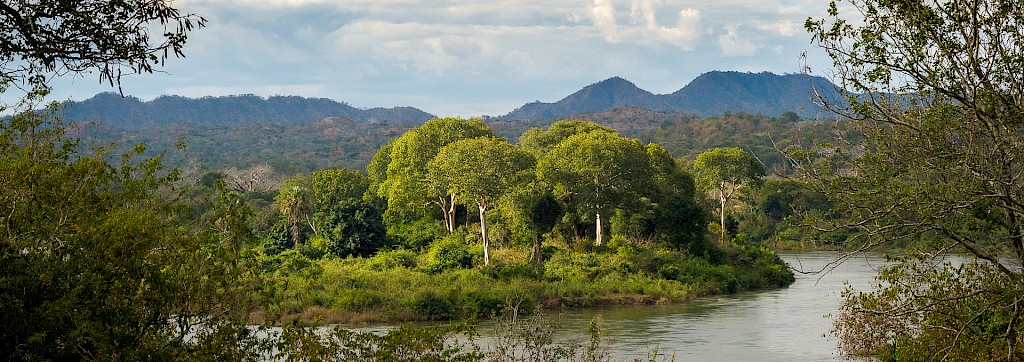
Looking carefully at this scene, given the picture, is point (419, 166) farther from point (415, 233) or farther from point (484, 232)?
point (484, 232)

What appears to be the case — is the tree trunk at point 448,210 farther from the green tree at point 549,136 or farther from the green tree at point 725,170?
the green tree at point 725,170

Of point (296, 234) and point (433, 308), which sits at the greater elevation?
point (296, 234)

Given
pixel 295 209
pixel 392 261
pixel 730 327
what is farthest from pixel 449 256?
pixel 730 327

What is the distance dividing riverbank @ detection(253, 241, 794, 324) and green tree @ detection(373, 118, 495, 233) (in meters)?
4.53

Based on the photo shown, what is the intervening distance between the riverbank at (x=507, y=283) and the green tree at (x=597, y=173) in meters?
2.46

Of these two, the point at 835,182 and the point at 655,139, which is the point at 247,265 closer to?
the point at 835,182

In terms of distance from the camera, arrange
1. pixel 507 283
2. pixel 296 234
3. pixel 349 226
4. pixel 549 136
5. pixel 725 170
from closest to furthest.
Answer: pixel 507 283 → pixel 349 226 → pixel 296 234 → pixel 549 136 → pixel 725 170

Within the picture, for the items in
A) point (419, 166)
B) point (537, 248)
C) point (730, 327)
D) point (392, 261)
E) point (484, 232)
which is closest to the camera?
point (730, 327)

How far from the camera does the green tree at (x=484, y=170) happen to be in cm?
4741

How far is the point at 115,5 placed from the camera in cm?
1224

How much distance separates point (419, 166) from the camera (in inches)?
2224

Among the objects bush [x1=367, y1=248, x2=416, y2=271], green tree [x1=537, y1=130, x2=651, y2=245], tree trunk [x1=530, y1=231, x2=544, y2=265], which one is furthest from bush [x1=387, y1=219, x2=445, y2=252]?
green tree [x1=537, y1=130, x2=651, y2=245]

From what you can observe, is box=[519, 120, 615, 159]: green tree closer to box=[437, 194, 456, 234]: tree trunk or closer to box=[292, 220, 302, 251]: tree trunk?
box=[437, 194, 456, 234]: tree trunk

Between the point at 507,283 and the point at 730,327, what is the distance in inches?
435
